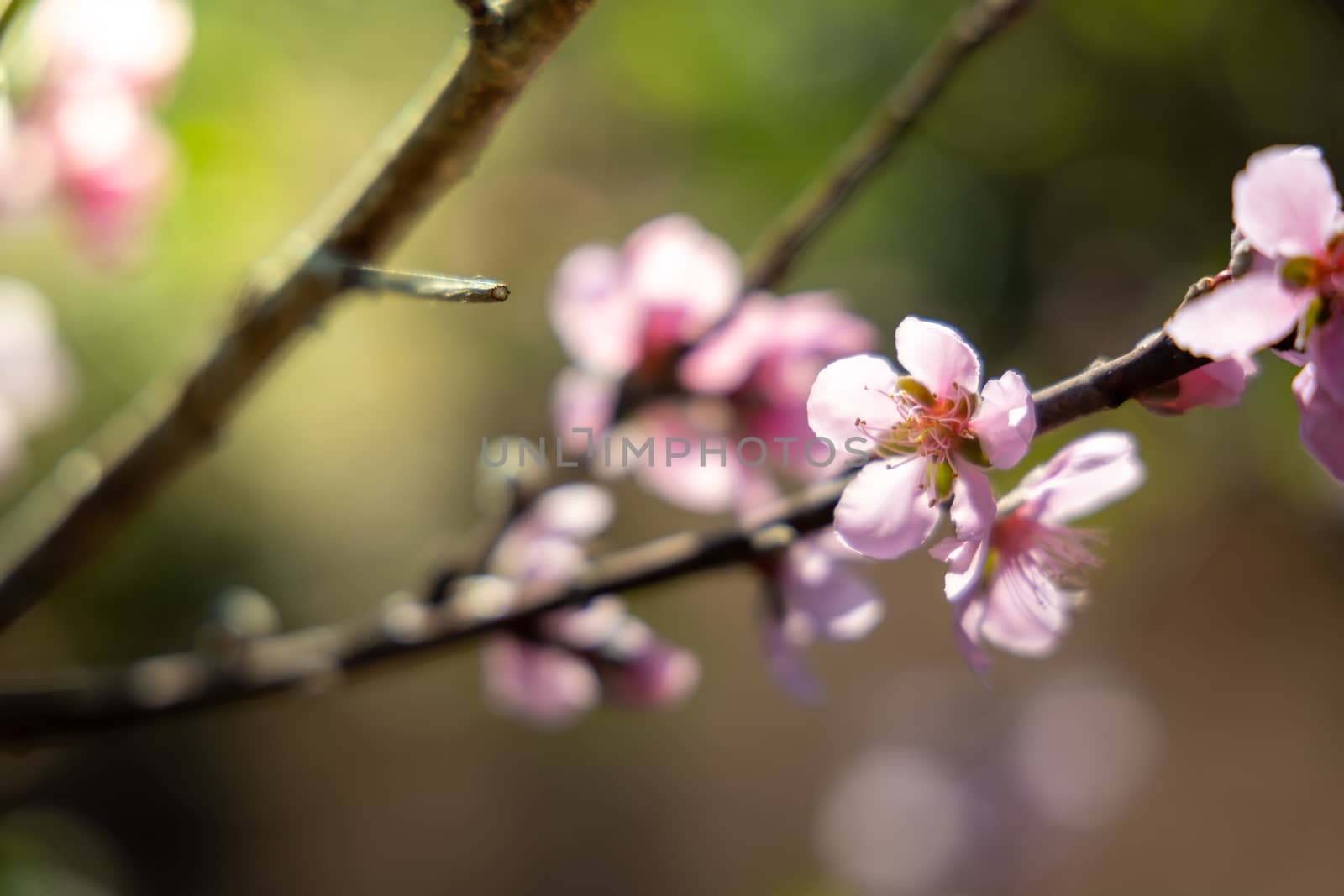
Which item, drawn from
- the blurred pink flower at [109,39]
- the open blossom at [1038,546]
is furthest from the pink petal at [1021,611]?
the blurred pink flower at [109,39]

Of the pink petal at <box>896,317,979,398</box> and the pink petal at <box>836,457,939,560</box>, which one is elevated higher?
the pink petal at <box>896,317,979,398</box>

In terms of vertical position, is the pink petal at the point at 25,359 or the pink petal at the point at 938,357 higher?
the pink petal at the point at 25,359

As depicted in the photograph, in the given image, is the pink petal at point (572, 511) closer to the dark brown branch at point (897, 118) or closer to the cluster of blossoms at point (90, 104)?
the dark brown branch at point (897, 118)

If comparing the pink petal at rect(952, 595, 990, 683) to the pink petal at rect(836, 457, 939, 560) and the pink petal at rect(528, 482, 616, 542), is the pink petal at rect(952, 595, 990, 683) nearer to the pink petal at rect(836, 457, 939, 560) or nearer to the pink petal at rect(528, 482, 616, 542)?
the pink petal at rect(836, 457, 939, 560)

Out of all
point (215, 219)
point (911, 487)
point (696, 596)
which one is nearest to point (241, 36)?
point (215, 219)

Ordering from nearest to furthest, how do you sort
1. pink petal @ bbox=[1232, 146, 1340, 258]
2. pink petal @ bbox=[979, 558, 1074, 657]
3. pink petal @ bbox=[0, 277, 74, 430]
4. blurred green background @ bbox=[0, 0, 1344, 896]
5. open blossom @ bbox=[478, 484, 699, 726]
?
pink petal @ bbox=[1232, 146, 1340, 258], pink petal @ bbox=[979, 558, 1074, 657], open blossom @ bbox=[478, 484, 699, 726], pink petal @ bbox=[0, 277, 74, 430], blurred green background @ bbox=[0, 0, 1344, 896]

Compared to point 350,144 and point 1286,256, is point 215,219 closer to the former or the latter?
point 350,144

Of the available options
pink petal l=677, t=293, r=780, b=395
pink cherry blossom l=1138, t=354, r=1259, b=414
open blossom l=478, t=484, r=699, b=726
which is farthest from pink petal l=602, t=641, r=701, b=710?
pink cherry blossom l=1138, t=354, r=1259, b=414
